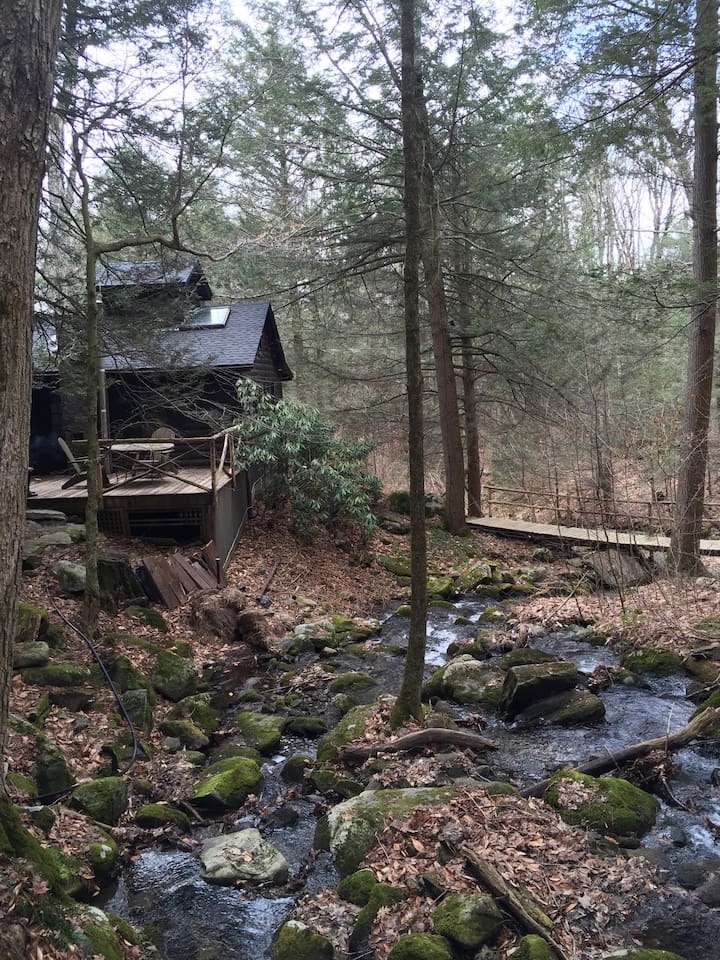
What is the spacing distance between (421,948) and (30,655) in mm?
5027

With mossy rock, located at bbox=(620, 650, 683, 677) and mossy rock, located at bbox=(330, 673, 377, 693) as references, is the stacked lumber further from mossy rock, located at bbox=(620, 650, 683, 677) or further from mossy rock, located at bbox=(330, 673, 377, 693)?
mossy rock, located at bbox=(620, 650, 683, 677)

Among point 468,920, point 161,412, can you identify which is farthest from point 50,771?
point 161,412

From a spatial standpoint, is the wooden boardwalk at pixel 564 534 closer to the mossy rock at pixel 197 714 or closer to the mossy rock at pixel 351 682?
the mossy rock at pixel 351 682

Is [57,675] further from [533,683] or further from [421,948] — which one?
[533,683]

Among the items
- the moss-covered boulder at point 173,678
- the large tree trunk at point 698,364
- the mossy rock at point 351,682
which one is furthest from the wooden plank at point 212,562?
the large tree trunk at point 698,364

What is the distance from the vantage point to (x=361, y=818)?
5.11 m

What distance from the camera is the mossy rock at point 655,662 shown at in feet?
27.2

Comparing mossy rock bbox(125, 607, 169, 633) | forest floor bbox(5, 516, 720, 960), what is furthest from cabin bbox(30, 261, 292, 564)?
mossy rock bbox(125, 607, 169, 633)

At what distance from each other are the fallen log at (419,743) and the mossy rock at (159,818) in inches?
66.1

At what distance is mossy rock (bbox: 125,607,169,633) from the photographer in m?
8.99

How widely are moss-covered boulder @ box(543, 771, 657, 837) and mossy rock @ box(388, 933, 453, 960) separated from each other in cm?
179

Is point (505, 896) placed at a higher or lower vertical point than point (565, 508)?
A: lower

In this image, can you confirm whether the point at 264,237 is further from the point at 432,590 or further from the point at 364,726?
the point at 364,726

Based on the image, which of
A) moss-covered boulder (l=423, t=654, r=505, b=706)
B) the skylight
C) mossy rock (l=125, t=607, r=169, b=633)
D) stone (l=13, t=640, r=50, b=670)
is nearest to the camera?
stone (l=13, t=640, r=50, b=670)
